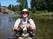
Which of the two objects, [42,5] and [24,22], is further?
[42,5]

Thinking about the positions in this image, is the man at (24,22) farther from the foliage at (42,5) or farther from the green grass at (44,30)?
the foliage at (42,5)

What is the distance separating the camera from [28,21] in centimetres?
742

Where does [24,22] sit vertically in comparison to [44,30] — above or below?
above

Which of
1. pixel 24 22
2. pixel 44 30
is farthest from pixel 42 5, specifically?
pixel 24 22

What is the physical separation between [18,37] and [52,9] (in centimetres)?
4026

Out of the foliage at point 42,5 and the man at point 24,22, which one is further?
the foliage at point 42,5

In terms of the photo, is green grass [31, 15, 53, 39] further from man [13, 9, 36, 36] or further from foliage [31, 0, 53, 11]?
foliage [31, 0, 53, 11]

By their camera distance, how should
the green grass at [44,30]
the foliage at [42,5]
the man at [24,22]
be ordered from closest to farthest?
the man at [24,22]
the green grass at [44,30]
the foliage at [42,5]

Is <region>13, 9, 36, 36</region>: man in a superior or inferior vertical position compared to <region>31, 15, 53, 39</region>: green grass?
superior

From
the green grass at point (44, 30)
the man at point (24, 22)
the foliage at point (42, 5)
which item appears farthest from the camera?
the foliage at point (42, 5)

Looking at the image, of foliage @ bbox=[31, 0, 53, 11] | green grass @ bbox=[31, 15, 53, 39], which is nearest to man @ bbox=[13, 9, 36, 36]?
green grass @ bbox=[31, 15, 53, 39]

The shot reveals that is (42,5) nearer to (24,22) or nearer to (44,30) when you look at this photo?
(44,30)

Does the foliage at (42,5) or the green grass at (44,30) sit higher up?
the green grass at (44,30)

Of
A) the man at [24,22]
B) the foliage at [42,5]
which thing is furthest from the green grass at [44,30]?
the foliage at [42,5]
